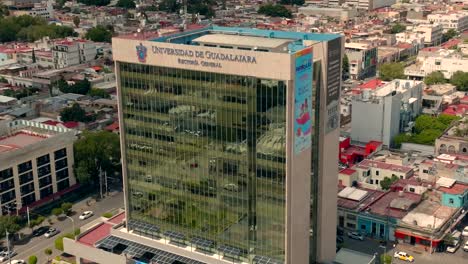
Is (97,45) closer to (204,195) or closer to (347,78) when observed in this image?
(347,78)

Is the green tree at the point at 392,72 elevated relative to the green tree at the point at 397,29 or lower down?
lower down

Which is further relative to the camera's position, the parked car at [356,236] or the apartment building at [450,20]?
the apartment building at [450,20]

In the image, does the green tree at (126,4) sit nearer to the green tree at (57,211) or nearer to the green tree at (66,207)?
the green tree at (66,207)

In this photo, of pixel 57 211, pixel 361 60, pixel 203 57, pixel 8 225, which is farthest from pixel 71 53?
pixel 203 57

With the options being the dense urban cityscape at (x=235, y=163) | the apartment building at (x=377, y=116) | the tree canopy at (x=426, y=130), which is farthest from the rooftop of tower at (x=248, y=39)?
the tree canopy at (x=426, y=130)

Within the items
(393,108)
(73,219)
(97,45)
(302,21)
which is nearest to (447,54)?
(393,108)

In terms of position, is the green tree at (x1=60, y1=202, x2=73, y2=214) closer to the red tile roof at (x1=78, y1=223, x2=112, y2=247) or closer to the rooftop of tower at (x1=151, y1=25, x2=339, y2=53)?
the red tile roof at (x1=78, y1=223, x2=112, y2=247)
